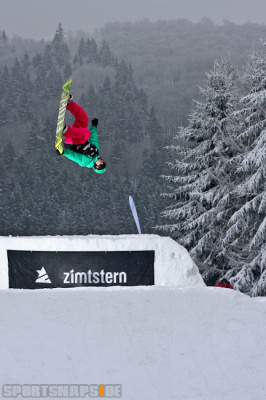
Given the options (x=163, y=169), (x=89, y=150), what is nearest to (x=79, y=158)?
(x=89, y=150)

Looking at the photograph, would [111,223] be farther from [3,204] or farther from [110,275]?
[110,275]

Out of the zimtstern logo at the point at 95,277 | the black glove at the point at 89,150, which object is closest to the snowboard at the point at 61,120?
the black glove at the point at 89,150

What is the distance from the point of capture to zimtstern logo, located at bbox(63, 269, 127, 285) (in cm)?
1151

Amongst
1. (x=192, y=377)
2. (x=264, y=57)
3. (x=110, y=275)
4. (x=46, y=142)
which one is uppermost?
(x=264, y=57)

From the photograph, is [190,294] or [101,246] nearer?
[190,294]

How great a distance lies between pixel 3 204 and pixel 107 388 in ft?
224

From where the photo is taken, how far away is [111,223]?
237ft

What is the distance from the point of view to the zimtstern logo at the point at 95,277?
11.5 meters

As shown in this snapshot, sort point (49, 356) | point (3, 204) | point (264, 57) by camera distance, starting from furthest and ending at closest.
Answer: point (3, 204)
point (264, 57)
point (49, 356)

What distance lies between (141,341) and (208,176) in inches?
531

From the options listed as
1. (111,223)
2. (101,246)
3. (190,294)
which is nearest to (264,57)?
(101,246)

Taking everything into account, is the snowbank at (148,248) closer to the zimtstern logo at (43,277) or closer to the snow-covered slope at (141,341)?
the zimtstern logo at (43,277)

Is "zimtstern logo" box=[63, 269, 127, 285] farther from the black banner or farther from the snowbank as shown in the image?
the snowbank

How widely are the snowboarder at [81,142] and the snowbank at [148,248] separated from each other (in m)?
3.01
